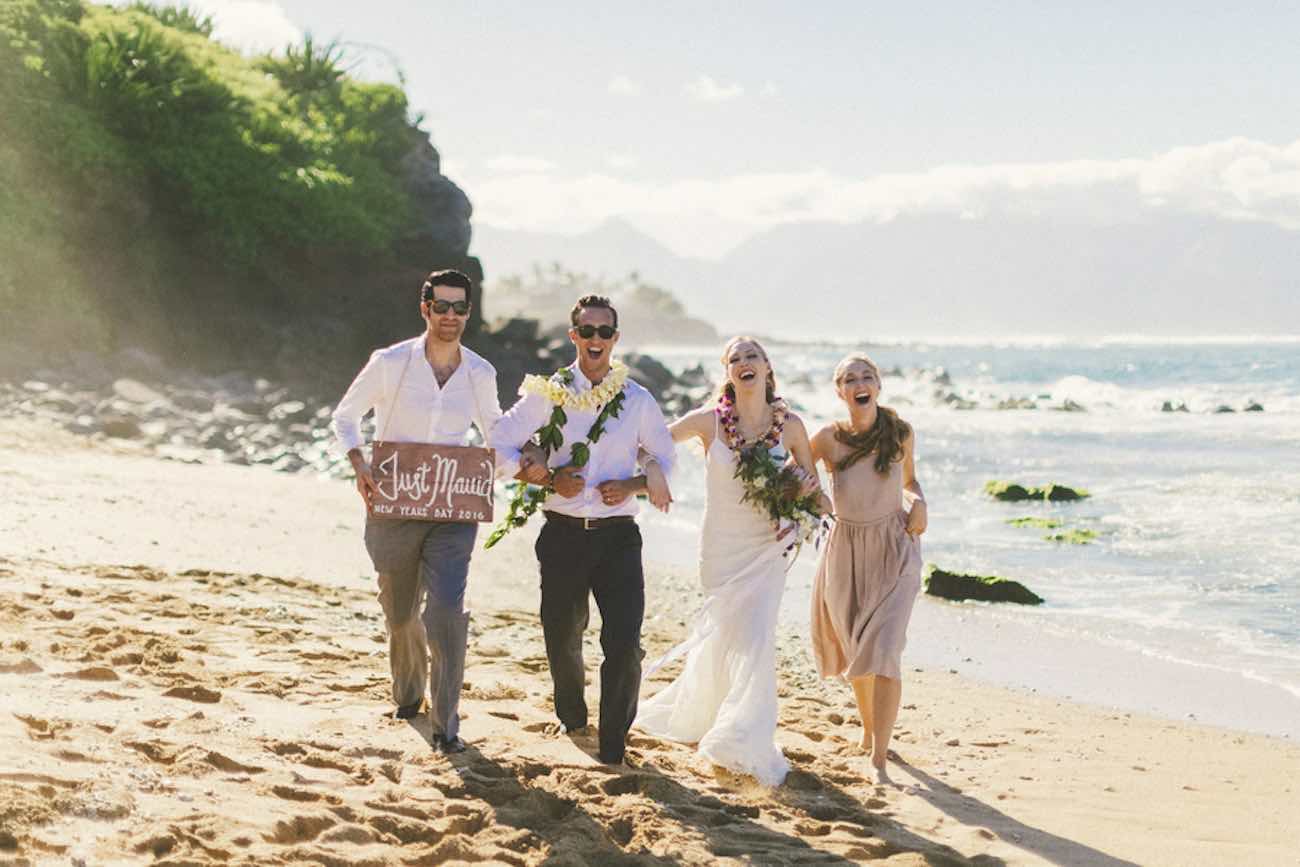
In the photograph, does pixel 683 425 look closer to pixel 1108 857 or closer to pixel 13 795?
pixel 1108 857

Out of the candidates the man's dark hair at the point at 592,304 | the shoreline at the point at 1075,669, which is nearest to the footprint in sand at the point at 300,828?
the man's dark hair at the point at 592,304

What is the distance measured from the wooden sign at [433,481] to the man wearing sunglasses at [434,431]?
70mm

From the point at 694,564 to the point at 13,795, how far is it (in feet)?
32.2

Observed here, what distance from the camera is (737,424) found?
608cm

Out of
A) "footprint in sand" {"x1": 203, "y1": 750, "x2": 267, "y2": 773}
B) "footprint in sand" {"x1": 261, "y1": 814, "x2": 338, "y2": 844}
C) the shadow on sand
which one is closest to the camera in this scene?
"footprint in sand" {"x1": 261, "y1": 814, "x2": 338, "y2": 844}

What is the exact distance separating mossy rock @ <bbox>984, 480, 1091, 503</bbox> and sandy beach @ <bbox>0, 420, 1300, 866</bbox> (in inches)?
453

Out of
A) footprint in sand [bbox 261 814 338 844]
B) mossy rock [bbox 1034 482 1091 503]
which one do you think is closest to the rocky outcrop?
mossy rock [bbox 1034 482 1091 503]

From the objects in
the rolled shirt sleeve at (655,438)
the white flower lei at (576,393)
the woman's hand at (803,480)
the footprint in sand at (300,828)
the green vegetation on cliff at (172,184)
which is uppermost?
the green vegetation on cliff at (172,184)

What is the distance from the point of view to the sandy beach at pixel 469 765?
4727 millimetres

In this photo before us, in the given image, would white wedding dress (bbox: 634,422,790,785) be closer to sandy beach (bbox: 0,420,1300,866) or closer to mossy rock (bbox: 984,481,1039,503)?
sandy beach (bbox: 0,420,1300,866)

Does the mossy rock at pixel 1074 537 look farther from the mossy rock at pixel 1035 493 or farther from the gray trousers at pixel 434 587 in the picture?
the gray trousers at pixel 434 587

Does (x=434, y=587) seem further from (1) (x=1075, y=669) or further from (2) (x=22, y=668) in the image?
(1) (x=1075, y=669)

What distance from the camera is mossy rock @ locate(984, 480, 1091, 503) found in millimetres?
20156

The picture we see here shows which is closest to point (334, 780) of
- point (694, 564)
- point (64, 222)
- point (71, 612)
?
point (71, 612)
